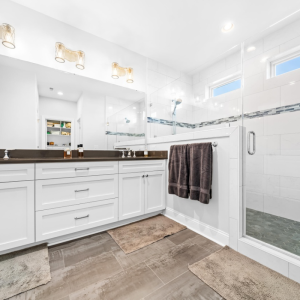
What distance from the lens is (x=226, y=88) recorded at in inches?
102

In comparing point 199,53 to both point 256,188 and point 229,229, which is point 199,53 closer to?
point 256,188

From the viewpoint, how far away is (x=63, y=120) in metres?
1.93

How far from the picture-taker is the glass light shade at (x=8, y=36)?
167 cm

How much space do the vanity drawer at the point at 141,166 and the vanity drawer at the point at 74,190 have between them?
0.14m

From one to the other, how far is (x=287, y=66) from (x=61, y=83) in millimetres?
2875

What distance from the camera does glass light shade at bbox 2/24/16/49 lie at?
1675mm

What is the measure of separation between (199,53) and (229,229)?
2.72 metres

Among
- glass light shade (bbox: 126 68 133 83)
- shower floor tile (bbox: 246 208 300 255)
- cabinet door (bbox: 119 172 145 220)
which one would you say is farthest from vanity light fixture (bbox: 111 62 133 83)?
shower floor tile (bbox: 246 208 300 255)

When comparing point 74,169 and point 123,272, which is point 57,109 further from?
point 123,272

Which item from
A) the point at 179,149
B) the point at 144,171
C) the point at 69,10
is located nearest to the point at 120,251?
the point at 144,171

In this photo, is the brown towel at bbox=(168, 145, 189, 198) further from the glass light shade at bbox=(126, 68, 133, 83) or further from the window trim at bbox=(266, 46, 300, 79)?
the window trim at bbox=(266, 46, 300, 79)

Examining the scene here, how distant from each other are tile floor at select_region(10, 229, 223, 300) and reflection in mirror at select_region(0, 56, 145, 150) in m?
1.13

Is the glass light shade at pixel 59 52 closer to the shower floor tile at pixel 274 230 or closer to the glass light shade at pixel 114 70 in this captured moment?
the glass light shade at pixel 114 70

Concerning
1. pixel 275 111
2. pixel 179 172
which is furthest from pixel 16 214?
pixel 275 111
